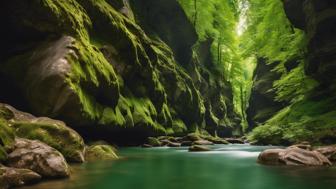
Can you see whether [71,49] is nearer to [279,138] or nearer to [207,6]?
[279,138]

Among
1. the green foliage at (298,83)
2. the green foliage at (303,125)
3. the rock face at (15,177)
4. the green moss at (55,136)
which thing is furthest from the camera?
the green foliage at (298,83)

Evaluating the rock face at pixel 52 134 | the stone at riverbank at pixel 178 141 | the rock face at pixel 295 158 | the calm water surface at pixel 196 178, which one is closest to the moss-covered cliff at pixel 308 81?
the stone at riverbank at pixel 178 141

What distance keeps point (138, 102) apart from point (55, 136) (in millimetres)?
14720

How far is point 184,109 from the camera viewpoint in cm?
3606

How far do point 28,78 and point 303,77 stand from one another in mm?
17304

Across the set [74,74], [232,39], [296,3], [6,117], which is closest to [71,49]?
[74,74]

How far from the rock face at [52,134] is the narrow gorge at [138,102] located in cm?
3

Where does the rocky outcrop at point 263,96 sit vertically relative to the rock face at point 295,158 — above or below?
above

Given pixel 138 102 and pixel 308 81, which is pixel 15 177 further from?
pixel 308 81

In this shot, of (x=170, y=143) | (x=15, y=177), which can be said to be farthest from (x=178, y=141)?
(x=15, y=177)

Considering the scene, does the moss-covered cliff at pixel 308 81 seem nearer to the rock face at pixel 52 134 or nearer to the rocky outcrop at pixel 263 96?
the rock face at pixel 52 134

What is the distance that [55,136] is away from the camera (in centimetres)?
1118

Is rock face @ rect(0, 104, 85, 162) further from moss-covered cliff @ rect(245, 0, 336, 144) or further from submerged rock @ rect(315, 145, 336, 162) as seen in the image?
moss-covered cliff @ rect(245, 0, 336, 144)

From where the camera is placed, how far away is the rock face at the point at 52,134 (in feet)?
35.5
